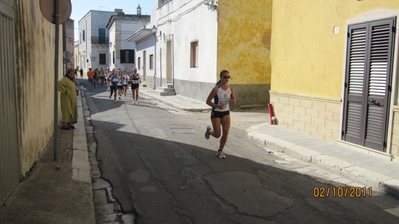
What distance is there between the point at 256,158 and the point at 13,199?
4.46 m

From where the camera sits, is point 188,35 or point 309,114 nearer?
point 309,114

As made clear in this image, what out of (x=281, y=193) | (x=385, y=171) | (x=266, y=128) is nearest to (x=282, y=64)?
(x=266, y=128)

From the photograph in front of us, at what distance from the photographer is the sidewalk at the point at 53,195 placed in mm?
3945

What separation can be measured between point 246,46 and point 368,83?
8.65 metres

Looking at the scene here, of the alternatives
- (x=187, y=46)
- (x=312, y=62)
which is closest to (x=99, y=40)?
(x=187, y=46)

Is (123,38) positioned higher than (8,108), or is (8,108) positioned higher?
(123,38)

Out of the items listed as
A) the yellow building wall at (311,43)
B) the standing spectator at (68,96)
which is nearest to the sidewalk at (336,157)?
the yellow building wall at (311,43)

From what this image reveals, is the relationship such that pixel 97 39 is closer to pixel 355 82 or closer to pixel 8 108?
pixel 355 82

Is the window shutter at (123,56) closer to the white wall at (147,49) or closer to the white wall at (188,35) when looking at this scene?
the white wall at (147,49)

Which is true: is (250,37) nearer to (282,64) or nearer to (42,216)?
(282,64)

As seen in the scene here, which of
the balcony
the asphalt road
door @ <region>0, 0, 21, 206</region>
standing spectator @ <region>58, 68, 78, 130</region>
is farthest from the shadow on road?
the balcony

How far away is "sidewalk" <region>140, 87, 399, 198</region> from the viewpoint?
5.69 meters

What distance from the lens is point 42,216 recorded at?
12.9ft

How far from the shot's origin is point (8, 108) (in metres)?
4.41
